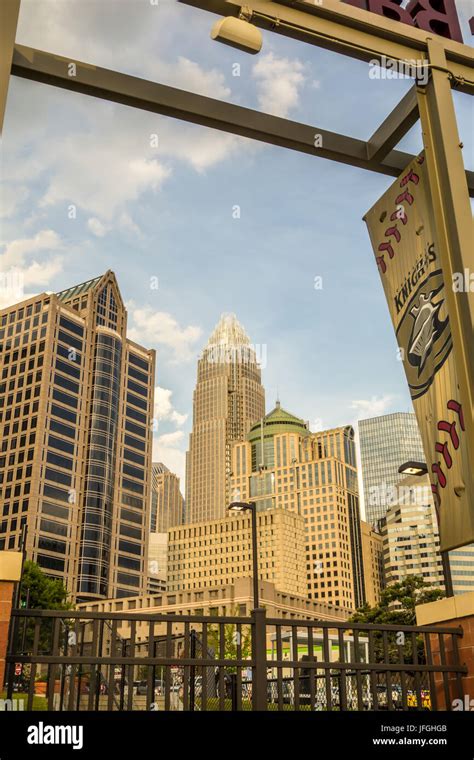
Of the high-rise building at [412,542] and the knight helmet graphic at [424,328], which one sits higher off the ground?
the high-rise building at [412,542]

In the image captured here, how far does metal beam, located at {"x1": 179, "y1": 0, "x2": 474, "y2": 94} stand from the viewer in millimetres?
6180

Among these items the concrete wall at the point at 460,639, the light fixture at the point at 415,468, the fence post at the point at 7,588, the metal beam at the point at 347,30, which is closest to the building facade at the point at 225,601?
the light fixture at the point at 415,468

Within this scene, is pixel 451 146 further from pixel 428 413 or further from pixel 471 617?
pixel 471 617

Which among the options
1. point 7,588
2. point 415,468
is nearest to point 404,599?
point 415,468

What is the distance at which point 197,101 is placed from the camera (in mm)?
6680

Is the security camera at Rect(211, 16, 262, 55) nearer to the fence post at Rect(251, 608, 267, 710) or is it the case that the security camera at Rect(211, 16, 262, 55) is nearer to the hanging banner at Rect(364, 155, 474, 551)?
the hanging banner at Rect(364, 155, 474, 551)

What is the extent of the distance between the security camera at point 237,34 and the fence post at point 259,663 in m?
4.64

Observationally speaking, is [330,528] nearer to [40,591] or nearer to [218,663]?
[40,591]

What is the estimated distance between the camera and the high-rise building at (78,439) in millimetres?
101562

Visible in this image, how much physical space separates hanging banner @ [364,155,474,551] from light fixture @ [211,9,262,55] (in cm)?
190

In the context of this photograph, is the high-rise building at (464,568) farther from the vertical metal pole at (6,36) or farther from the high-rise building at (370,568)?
the vertical metal pole at (6,36)

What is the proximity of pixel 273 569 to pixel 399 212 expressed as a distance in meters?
166

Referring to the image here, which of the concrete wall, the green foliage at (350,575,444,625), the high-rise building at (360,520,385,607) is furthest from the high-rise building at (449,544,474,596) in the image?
the concrete wall
